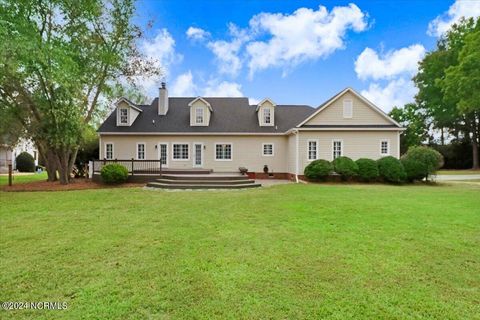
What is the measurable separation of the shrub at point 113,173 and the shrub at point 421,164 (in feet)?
52.7

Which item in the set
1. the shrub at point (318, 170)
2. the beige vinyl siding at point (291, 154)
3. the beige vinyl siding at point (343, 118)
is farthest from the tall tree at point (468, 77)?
the beige vinyl siding at point (291, 154)

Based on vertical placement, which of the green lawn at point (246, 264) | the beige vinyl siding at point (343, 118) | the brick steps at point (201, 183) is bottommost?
the green lawn at point (246, 264)

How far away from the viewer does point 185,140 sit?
20688 millimetres

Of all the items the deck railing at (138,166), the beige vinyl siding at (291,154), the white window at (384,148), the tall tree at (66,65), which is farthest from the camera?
the beige vinyl siding at (291,154)

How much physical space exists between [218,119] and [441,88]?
92.3ft

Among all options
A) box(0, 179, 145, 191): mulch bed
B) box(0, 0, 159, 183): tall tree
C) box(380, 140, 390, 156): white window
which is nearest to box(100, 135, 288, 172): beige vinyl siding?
box(0, 0, 159, 183): tall tree

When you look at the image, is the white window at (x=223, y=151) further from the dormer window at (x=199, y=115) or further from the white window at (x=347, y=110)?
the white window at (x=347, y=110)

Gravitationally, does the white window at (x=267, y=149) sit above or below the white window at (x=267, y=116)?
below

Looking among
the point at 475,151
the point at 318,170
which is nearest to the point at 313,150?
the point at 318,170

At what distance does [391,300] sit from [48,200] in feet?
38.3

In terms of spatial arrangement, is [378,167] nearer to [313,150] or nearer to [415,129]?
[313,150]

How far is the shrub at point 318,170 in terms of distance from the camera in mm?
17122

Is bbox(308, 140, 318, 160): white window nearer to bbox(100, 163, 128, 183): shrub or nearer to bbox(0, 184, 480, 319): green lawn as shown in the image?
bbox(0, 184, 480, 319): green lawn

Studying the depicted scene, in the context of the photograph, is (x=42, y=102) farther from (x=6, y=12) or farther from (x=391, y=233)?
(x=391, y=233)
